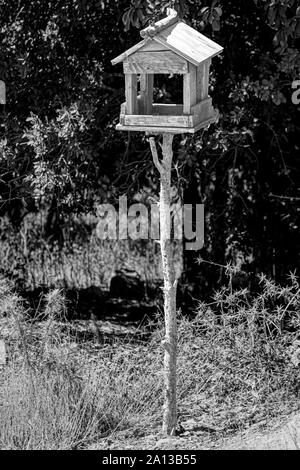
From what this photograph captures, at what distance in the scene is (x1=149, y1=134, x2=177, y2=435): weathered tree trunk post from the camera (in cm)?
514

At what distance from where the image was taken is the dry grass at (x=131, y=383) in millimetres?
5195

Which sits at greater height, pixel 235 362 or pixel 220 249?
Answer: pixel 220 249

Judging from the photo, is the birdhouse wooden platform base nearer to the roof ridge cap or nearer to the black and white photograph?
the black and white photograph

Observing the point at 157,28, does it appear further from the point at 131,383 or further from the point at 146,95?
the point at 131,383

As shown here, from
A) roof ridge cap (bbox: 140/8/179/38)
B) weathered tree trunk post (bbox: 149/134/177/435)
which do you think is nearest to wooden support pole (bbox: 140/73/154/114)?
weathered tree trunk post (bbox: 149/134/177/435)

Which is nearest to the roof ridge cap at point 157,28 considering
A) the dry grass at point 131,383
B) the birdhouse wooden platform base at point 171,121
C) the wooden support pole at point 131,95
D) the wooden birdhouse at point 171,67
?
the wooden birdhouse at point 171,67

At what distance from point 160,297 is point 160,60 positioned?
A: 149 inches

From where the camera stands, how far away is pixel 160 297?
8406 mm

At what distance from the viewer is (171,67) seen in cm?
495

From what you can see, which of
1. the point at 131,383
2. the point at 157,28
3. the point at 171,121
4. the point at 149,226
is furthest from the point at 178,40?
the point at 149,226

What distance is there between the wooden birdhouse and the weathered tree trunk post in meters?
0.20

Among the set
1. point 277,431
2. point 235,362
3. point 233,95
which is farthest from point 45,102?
point 277,431

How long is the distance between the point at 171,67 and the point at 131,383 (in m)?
2.09

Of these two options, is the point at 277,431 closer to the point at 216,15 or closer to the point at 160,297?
the point at 216,15
